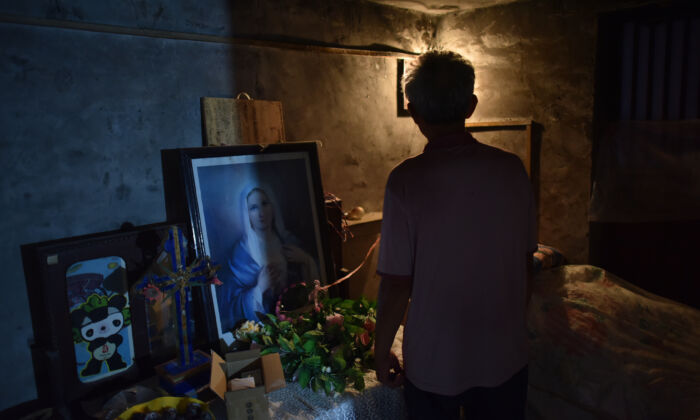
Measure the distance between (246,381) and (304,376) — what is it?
0.76ft

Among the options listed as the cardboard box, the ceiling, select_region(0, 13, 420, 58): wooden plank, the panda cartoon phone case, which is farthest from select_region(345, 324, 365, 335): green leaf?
the ceiling

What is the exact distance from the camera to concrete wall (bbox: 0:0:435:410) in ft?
5.80

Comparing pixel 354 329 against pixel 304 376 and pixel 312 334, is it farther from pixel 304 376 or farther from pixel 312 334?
pixel 304 376

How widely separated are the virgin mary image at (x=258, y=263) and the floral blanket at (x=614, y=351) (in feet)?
4.38

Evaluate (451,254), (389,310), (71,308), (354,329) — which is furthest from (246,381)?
(451,254)

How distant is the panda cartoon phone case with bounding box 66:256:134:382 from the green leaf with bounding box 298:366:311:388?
2.46ft

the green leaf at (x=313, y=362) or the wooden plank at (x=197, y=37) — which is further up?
the wooden plank at (x=197, y=37)

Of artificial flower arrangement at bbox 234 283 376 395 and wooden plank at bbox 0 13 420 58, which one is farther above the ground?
wooden plank at bbox 0 13 420 58

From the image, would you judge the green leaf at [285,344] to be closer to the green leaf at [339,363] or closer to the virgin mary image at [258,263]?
the green leaf at [339,363]

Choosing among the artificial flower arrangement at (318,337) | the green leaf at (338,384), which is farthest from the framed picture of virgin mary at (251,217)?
the green leaf at (338,384)

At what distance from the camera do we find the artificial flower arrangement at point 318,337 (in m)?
1.70

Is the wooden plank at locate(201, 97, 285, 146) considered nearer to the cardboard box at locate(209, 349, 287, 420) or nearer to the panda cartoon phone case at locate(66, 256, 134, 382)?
the panda cartoon phone case at locate(66, 256, 134, 382)

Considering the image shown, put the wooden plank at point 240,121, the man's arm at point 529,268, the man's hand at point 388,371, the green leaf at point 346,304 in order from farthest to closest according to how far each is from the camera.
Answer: the wooden plank at point 240,121, the green leaf at point 346,304, the man's arm at point 529,268, the man's hand at point 388,371

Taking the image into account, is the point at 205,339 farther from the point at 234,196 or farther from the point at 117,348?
the point at 234,196
